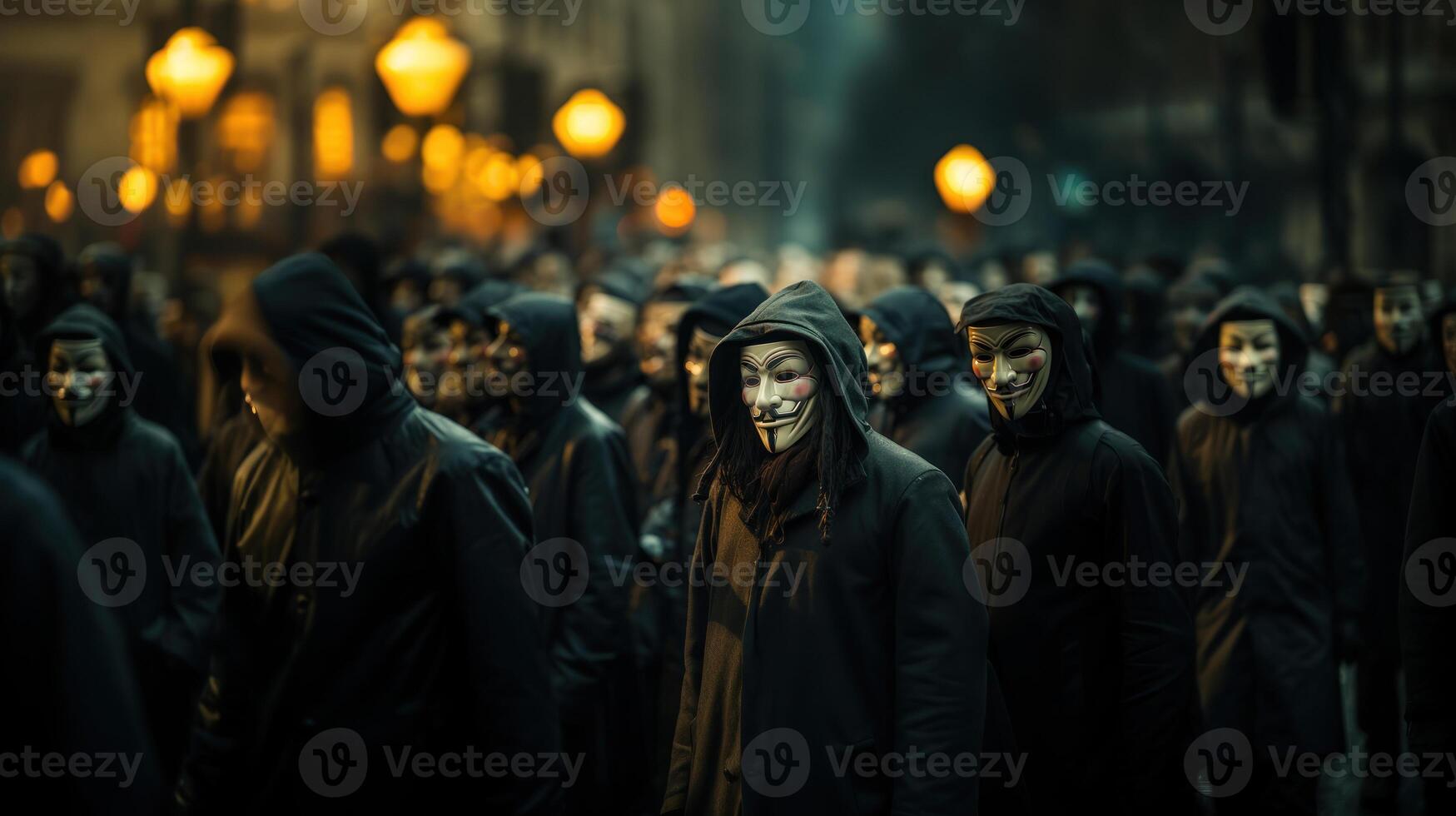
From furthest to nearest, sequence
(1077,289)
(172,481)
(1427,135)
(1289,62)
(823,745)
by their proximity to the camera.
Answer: (1427,135)
(1289,62)
(1077,289)
(172,481)
(823,745)

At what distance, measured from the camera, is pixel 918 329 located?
7.49 meters

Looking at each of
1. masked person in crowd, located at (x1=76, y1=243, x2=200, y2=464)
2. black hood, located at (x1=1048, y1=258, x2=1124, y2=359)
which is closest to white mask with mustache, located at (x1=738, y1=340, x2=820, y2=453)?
black hood, located at (x1=1048, y1=258, x2=1124, y2=359)

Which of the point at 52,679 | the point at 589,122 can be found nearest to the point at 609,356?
the point at 52,679

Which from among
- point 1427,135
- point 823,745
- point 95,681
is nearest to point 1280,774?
point 823,745

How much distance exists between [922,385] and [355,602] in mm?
3617

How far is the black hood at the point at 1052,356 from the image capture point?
5.71m

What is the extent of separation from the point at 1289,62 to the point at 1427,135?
48.1 feet

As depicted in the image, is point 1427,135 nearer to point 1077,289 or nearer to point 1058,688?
point 1077,289

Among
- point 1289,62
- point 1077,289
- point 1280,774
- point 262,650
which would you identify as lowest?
point 1280,774

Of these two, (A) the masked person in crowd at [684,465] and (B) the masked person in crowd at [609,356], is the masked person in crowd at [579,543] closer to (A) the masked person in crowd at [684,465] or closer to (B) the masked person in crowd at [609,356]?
(A) the masked person in crowd at [684,465]

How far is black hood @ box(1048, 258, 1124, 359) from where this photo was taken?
9.19m

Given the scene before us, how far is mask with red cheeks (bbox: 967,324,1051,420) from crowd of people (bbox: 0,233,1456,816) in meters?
0.01

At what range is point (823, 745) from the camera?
429 cm

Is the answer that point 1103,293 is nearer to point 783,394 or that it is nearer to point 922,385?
point 922,385
